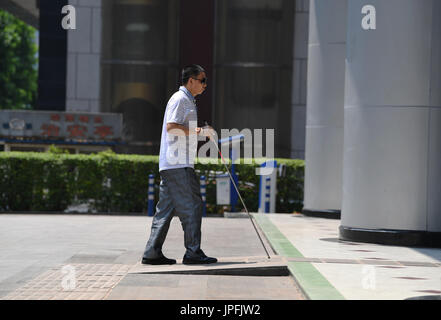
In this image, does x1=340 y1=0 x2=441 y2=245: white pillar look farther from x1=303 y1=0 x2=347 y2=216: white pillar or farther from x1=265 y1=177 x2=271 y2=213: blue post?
x1=265 y1=177 x2=271 y2=213: blue post

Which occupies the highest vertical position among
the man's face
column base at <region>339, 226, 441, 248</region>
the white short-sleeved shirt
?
the man's face

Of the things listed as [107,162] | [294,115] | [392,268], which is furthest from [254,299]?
[294,115]

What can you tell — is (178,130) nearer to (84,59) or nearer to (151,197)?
(151,197)

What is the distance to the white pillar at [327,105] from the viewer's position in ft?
52.9

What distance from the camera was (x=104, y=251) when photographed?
977 centimetres

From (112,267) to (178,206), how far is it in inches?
39.3

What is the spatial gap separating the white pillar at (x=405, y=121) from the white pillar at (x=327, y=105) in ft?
18.5

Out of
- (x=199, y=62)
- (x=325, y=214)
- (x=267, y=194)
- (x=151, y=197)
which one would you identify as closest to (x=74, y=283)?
(x=325, y=214)

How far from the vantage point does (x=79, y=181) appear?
1933 cm

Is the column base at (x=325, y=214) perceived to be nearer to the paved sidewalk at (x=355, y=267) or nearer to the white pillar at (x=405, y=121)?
the paved sidewalk at (x=355, y=267)

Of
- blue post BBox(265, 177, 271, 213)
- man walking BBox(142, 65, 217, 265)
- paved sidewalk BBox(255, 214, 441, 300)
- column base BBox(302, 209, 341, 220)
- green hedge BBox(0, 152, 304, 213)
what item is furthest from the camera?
green hedge BBox(0, 152, 304, 213)

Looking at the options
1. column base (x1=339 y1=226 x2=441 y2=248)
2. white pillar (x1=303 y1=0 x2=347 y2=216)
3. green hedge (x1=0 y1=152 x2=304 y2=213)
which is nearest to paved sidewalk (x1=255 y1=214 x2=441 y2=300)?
column base (x1=339 y1=226 x2=441 y2=248)

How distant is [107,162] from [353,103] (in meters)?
9.84

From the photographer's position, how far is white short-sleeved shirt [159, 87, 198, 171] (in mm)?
7918
